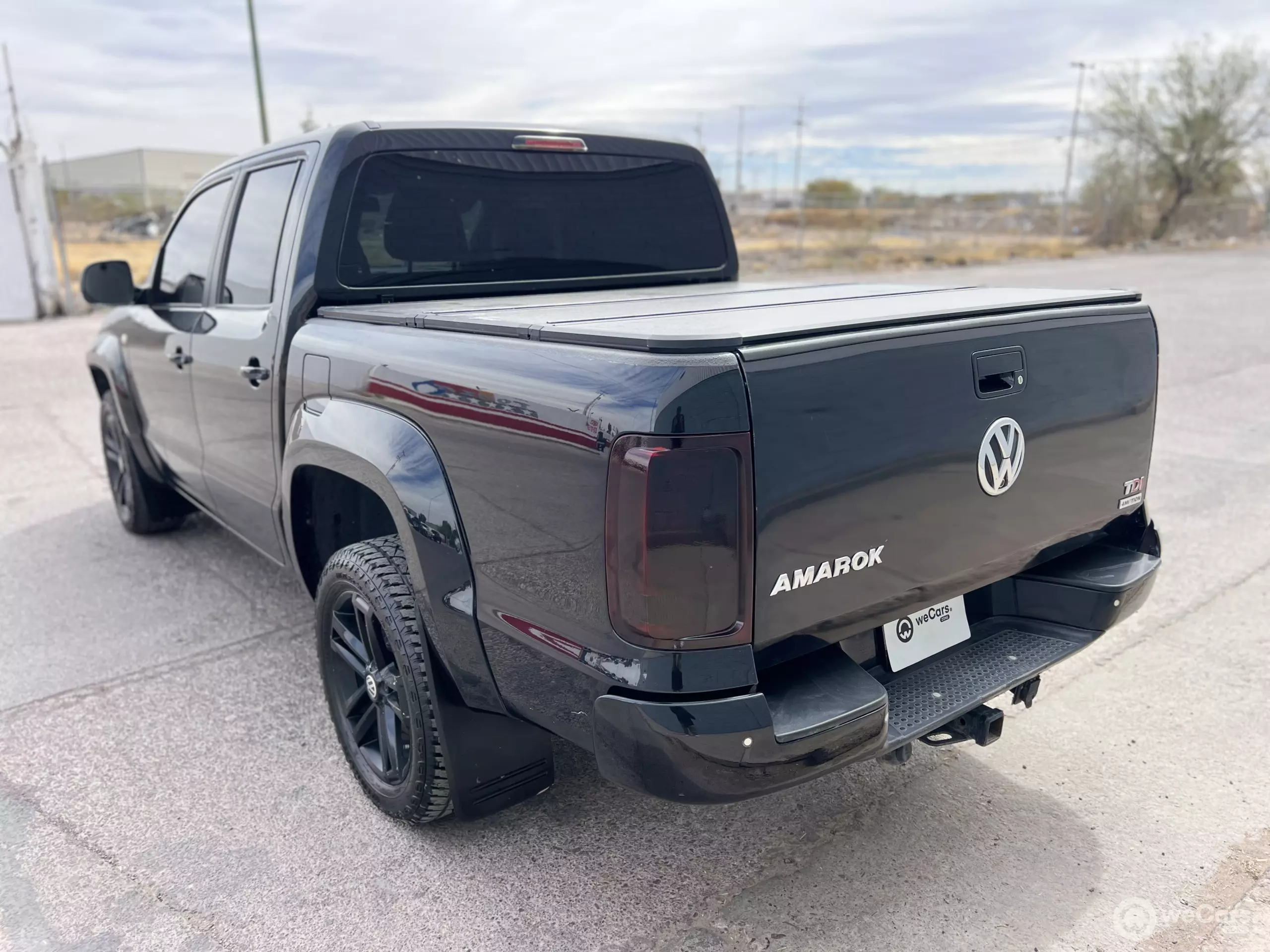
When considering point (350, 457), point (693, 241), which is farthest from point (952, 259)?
point (350, 457)

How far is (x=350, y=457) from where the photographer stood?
107 inches

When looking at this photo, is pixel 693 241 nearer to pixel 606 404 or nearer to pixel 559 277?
pixel 559 277

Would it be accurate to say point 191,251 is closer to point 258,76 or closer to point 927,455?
point 927,455

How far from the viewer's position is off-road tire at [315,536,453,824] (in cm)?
253

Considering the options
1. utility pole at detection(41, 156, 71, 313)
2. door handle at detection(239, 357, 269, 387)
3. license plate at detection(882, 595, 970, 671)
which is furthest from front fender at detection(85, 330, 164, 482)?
utility pole at detection(41, 156, 71, 313)

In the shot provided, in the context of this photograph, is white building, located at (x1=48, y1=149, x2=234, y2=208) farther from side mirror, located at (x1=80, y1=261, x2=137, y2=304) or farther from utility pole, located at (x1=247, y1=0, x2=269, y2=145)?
side mirror, located at (x1=80, y1=261, x2=137, y2=304)

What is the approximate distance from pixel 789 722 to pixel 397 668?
1200 millimetres

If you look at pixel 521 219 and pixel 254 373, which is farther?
pixel 521 219

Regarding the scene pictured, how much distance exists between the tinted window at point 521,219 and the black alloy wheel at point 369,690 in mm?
1153

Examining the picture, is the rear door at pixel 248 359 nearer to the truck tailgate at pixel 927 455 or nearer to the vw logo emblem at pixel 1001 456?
the truck tailgate at pixel 927 455

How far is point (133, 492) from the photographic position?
5.23 metres

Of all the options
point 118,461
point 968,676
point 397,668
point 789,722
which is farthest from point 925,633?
point 118,461

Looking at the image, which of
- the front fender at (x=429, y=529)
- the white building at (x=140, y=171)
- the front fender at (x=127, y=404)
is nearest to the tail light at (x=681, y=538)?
the front fender at (x=429, y=529)

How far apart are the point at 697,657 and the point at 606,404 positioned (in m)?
0.53
